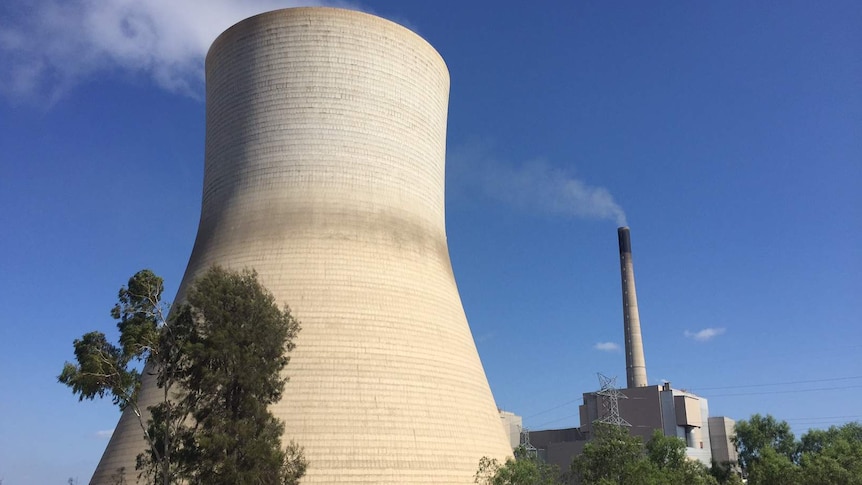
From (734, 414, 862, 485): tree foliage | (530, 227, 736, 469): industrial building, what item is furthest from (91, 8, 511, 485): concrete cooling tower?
(530, 227, 736, 469): industrial building

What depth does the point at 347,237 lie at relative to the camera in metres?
17.6

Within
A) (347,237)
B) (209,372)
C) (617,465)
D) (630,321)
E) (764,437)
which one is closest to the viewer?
(209,372)

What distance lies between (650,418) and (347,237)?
24162 mm

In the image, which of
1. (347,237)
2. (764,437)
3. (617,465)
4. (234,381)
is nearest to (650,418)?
(764,437)

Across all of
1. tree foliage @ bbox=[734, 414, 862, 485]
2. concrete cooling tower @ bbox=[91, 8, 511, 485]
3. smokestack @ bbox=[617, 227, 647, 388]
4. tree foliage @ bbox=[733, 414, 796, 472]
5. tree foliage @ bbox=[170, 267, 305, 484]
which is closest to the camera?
tree foliage @ bbox=[170, 267, 305, 484]

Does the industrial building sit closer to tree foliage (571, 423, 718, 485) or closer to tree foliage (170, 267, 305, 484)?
tree foliage (571, 423, 718, 485)

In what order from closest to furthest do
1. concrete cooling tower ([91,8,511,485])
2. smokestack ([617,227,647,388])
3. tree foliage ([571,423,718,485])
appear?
concrete cooling tower ([91,8,511,485]), tree foliage ([571,423,718,485]), smokestack ([617,227,647,388])

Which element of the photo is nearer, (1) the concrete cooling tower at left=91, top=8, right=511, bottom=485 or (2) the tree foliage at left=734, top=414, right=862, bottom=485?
(1) the concrete cooling tower at left=91, top=8, right=511, bottom=485

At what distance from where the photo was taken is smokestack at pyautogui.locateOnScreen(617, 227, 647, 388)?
4066 centimetres

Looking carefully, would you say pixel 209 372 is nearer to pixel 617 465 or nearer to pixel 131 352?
pixel 131 352

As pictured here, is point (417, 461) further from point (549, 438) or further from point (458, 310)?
point (549, 438)

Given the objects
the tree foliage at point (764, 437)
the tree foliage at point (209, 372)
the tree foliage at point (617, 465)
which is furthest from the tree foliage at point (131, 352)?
the tree foliage at point (764, 437)

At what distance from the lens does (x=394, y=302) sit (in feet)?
56.2

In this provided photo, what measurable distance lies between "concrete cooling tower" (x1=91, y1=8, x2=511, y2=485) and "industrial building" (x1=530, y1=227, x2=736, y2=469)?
64.1ft
